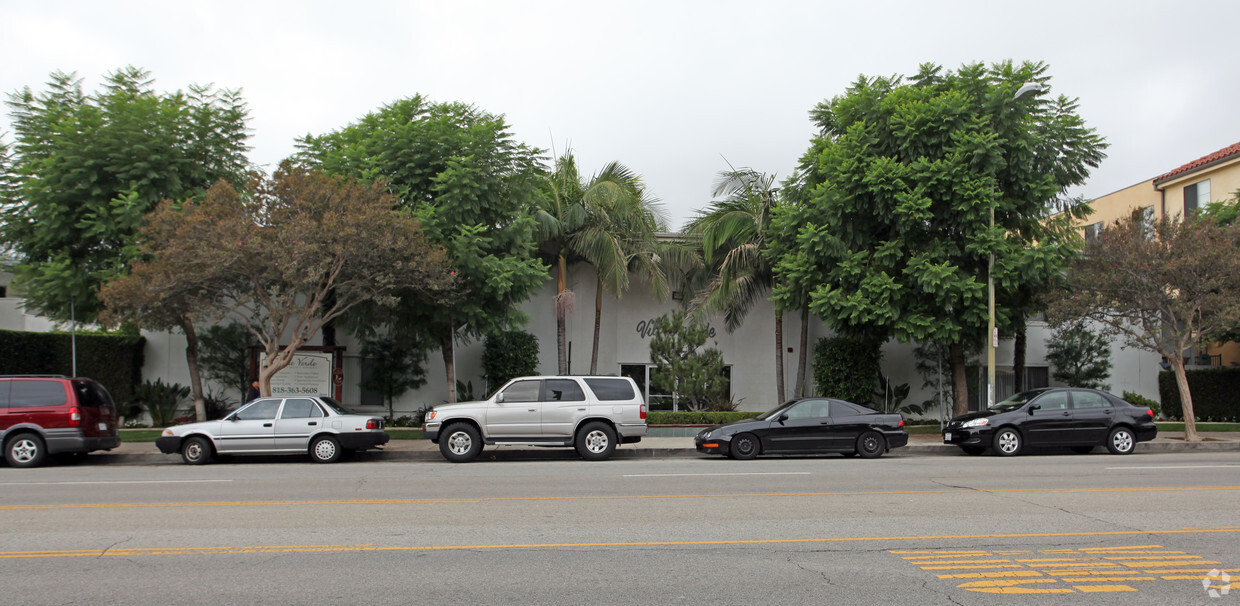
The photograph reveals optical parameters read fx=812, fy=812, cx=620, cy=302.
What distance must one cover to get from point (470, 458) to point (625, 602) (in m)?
10.6

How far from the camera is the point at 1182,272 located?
17891mm

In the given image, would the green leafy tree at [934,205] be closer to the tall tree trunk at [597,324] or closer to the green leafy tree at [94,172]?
the tall tree trunk at [597,324]

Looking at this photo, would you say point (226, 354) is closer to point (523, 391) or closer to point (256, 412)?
point (256, 412)

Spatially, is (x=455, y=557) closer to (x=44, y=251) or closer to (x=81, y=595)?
(x=81, y=595)

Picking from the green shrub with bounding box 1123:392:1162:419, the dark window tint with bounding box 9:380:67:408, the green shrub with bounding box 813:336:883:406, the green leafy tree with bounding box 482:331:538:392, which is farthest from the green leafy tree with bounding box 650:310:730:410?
the dark window tint with bounding box 9:380:67:408

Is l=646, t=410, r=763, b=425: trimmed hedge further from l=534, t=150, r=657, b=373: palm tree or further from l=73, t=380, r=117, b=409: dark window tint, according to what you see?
l=73, t=380, r=117, b=409: dark window tint

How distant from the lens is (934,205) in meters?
19.1

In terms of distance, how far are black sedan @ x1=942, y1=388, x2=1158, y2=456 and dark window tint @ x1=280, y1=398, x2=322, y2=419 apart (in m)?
13.2

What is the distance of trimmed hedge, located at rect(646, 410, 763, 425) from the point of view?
2159 cm

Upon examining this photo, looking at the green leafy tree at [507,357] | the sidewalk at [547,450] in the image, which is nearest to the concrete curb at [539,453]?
the sidewalk at [547,450]

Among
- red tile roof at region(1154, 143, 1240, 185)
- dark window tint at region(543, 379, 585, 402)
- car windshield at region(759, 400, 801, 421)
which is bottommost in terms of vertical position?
car windshield at region(759, 400, 801, 421)

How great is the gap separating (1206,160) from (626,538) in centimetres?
3180

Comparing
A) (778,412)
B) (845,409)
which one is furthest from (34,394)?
(845,409)

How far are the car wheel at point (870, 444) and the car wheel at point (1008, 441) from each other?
246 cm
